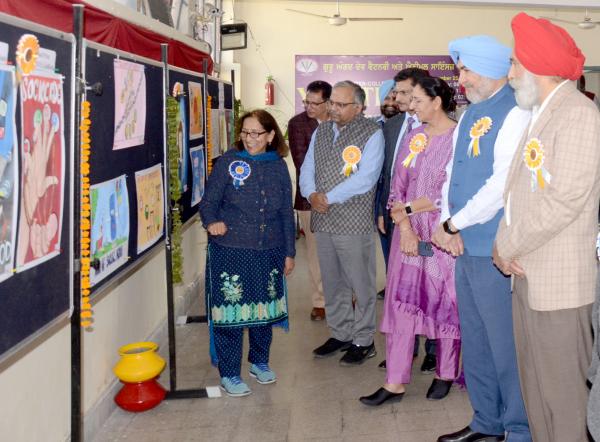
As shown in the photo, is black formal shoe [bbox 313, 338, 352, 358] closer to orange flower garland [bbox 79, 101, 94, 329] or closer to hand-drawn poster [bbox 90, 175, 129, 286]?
hand-drawn poster [bbox 90, 175, 129, 286]

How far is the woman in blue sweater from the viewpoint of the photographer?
377 cm

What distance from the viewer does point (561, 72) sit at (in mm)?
2367

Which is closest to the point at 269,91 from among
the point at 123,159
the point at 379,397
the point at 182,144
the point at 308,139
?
the point at 308,139

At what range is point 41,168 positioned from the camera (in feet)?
6.77

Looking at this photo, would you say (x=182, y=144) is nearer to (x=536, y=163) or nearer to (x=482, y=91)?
(x=482, y=91)

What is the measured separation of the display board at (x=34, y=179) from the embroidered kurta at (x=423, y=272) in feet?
5.94

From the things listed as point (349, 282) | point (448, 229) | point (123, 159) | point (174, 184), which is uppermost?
→ point (123, 159)

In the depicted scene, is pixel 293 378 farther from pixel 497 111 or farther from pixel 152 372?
pixel 497 111

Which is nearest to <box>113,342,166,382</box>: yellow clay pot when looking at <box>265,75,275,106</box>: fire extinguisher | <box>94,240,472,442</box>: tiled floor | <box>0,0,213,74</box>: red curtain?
<box>94,240,472,442</box>: tiled floor

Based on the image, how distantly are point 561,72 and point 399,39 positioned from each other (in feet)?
30.2

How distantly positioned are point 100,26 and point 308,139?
2.66 m

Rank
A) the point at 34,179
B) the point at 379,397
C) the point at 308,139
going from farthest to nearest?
the point at 308,139 < the point at 379,397 < the point at 34,179

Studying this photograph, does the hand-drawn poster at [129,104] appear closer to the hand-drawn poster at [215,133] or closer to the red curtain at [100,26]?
the red curtain at [100,26]

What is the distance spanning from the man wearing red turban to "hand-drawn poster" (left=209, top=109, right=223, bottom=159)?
3.02 meters
